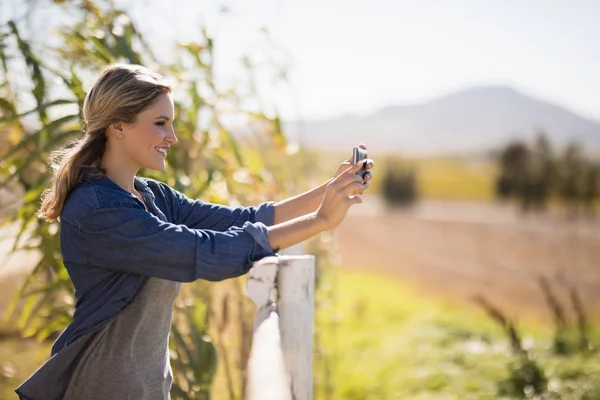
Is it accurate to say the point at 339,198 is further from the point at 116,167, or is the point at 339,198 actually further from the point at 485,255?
the point at 485,255

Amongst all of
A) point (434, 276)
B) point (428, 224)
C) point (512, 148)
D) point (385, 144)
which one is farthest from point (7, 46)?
point (385, 144)

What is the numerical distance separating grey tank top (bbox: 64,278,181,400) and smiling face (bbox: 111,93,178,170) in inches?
8.5

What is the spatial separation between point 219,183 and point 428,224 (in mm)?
34084

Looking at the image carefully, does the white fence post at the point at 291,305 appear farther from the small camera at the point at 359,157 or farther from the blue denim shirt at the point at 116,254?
the small camera at the point at 359,157

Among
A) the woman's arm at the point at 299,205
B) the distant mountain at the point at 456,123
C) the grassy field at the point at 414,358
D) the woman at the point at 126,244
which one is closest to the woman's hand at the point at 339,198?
the woman at the point at 126,244

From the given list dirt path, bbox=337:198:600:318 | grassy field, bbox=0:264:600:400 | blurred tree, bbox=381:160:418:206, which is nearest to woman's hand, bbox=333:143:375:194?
grassy field, bbox=0:264:600:400

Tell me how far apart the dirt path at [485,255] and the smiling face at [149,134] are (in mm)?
3495

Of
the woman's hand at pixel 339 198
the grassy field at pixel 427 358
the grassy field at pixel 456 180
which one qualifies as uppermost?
the woman's hand at pixel 339 198

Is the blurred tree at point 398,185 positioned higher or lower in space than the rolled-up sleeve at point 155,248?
lower

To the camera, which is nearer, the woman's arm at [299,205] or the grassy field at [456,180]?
the woman's arm at [299,205]

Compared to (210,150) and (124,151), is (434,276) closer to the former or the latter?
(210,150)

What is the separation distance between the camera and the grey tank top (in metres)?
1.22

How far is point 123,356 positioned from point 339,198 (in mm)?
456

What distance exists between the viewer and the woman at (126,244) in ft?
3.76
